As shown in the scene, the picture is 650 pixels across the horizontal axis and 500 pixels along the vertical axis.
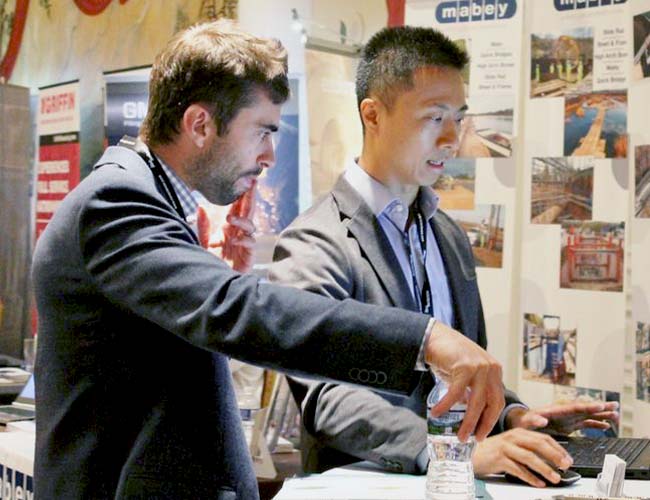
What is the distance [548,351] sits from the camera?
3.55 metres

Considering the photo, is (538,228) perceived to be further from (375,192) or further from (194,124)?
(194,124)

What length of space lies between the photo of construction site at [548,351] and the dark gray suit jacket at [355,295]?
120 centimetres

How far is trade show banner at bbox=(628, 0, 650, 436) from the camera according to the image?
3.26 metres

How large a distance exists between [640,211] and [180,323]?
229cm

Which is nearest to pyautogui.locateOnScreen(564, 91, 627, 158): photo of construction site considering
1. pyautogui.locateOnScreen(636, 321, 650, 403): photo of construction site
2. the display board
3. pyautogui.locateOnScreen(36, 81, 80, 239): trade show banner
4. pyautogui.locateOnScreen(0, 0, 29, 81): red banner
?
pyautogui.locateOnScreen(636, 321, 650, 403): photo of construction site

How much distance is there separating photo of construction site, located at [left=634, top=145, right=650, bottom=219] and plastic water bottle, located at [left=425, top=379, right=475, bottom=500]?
164 centimetres

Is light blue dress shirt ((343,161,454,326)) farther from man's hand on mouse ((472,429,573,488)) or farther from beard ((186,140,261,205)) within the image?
beard ((186,140,261,205))

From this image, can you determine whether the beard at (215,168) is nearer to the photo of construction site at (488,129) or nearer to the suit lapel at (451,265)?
the suit lapel at (451,265)

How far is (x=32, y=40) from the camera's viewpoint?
7.05 meters

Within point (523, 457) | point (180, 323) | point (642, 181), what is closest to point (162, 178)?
point (180, 323)

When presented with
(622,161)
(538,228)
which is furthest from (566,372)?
(622,161)

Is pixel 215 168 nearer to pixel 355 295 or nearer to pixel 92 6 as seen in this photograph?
pixel 355 295

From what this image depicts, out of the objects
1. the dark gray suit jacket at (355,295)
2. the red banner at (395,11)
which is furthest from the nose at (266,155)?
the red banner at (395,11)

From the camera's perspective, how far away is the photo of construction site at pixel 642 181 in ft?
10.7
